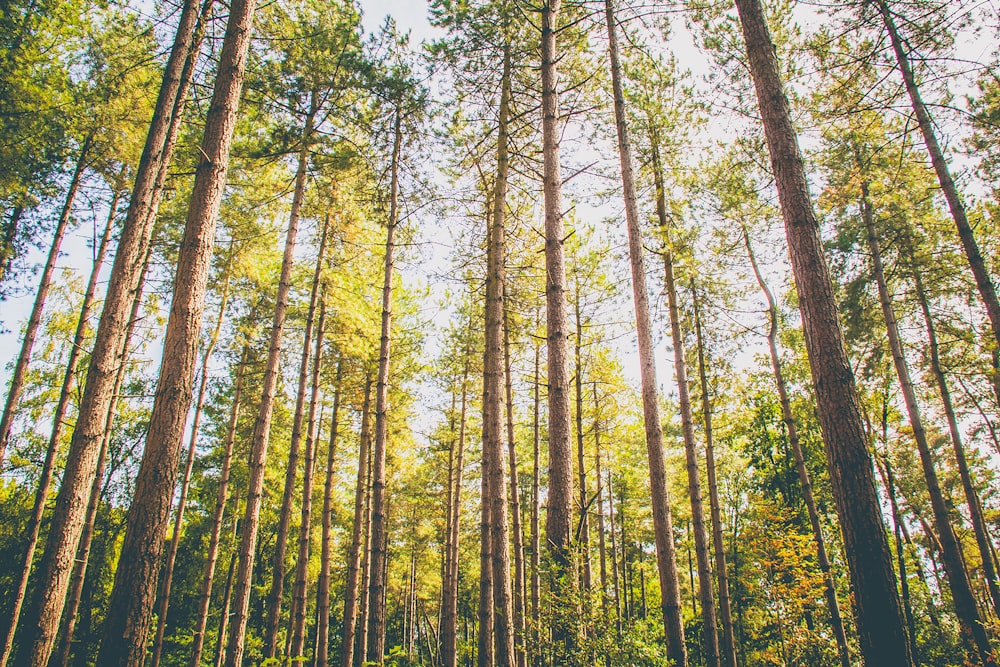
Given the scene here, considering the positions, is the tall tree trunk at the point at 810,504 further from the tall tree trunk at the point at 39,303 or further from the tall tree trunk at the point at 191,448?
the tall tree trunk at the point at 39,303

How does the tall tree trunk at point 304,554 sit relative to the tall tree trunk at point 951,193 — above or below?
below

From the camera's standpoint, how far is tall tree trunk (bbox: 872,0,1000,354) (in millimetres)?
6980

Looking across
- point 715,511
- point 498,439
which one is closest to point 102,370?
point 498,439

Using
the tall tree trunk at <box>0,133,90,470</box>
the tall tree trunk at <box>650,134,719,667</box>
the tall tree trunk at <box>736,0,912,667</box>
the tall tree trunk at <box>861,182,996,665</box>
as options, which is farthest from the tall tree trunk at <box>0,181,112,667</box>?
the tall tree trunk at <box>861,182,996,665</box>

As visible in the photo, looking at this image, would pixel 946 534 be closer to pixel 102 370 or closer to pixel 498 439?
pixel 498 439

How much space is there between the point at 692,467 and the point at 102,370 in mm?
9107

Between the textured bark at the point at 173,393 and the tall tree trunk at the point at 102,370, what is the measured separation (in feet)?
5.62

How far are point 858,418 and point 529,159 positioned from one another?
6.75 m

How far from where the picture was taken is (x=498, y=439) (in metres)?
6.40

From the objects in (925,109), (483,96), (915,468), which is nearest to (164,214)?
(483,96)

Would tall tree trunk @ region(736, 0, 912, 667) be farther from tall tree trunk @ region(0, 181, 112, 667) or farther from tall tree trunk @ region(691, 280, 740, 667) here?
tall tree trunk @ region(0, 181, 112, 667)

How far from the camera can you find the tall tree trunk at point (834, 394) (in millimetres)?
3150

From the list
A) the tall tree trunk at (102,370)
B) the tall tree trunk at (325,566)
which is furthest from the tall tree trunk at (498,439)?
the tall tree trunk at (102,370)

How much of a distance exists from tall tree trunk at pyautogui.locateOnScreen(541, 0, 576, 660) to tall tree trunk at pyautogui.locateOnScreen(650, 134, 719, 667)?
72.3 inches
